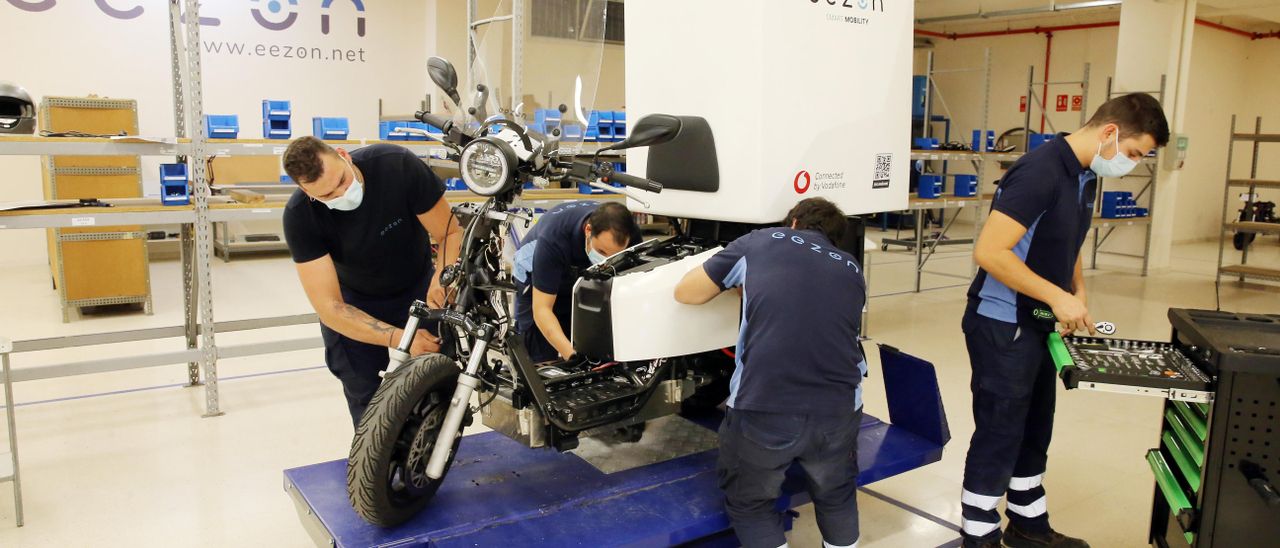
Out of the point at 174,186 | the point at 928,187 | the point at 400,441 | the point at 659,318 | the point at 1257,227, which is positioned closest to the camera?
the point at 400,441

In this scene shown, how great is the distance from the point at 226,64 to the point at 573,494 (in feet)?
27.5

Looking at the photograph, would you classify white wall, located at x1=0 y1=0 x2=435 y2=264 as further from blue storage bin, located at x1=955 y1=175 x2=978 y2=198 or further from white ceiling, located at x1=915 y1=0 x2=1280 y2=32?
white ceiling, located at x1=915 y1=0 x2=1280 y2=32

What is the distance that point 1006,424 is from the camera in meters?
2.78

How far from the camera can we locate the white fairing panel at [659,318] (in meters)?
2.53

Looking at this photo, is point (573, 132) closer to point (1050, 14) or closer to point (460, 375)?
point (460, 375)

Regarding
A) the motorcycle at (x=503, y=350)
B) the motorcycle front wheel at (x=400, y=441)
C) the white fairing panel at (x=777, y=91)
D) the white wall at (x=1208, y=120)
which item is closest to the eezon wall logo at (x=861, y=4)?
the white fairing panel at (x=777, y=91)

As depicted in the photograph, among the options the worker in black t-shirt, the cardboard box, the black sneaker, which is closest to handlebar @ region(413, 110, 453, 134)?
the worker in black t-shirt

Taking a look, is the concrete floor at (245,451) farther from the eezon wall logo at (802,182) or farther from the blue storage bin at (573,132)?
the blue storage bin at (573,132)

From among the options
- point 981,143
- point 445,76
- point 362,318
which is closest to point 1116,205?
point 981,143

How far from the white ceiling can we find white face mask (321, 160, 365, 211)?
10.3 metres

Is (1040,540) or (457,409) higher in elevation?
(457,409)

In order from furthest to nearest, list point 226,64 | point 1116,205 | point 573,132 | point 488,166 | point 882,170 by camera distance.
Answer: point 226,64, point 1116,205, point 882,170, point 573,132, point 488,166

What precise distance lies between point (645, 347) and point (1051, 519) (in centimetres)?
186

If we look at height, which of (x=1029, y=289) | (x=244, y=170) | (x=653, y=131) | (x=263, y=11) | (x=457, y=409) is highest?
(x=263, y=11)
